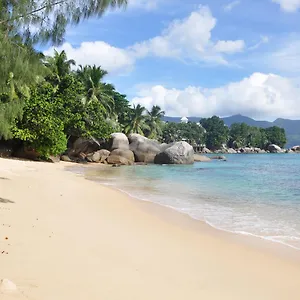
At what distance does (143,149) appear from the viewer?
33.7 metres

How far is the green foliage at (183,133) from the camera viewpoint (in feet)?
259

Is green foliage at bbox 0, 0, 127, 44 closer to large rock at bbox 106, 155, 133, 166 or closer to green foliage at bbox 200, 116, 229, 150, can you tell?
large rock at bbox 106, 155, 133, 166

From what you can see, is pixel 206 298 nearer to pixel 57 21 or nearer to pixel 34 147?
pixel 57 21

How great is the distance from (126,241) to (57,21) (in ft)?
12.0

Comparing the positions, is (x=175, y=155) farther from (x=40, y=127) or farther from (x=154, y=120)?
(x=154, y=120)

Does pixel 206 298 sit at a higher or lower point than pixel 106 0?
lower

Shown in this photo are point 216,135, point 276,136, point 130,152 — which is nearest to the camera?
point 130,152

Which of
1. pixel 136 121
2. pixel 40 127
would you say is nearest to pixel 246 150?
pixel 136 121

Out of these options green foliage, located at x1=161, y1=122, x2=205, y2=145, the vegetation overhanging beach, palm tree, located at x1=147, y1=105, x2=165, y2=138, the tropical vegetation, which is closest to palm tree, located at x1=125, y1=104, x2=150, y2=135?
the tropical vegetation

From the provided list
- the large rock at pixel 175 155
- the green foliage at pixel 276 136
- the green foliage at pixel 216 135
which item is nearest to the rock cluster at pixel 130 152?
the large rock at pixel 175 155

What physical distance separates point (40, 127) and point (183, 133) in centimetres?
6591

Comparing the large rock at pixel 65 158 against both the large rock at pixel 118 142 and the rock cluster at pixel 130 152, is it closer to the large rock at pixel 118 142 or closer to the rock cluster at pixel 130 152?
the rock cluster at pixel 130 152

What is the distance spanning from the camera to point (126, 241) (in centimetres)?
544

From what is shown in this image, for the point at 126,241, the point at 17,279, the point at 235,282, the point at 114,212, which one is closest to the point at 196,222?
the point at 114,212
